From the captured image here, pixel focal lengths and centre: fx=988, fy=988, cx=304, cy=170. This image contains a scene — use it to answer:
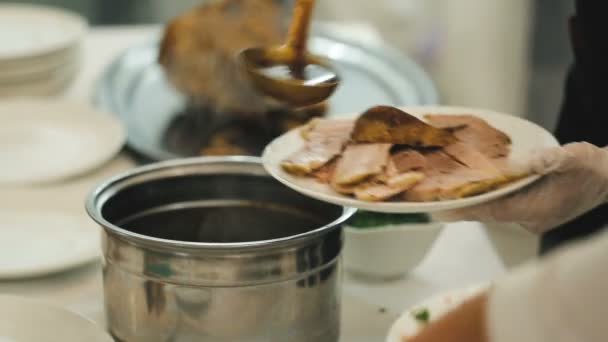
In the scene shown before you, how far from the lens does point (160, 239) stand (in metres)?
0.98

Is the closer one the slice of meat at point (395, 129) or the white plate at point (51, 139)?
the slice of meat at point (395, 129)

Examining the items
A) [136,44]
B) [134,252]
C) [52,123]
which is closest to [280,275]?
[134,252]

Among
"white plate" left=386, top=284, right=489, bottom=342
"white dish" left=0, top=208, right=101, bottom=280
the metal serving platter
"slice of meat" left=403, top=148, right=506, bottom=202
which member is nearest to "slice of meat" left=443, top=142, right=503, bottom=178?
"slice of meat" left=403, top=148, right=506, bottom=202

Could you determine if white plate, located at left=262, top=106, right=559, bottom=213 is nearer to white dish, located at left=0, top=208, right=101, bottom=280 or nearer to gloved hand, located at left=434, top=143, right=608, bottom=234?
gloved hand, located at left=434, top=143, right=608, bottom=234

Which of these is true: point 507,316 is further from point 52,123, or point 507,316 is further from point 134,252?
point 52,123

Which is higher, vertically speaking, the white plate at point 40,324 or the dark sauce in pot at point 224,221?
the dark sauce in pot at point 224,221

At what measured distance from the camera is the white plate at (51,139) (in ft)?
5.12

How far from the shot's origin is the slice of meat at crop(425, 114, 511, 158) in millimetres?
1028

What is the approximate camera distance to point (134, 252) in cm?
99

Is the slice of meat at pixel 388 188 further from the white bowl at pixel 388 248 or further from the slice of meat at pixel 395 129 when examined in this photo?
the white bowl at pixel 388 248

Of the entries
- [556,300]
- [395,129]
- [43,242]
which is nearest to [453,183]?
[395,129]

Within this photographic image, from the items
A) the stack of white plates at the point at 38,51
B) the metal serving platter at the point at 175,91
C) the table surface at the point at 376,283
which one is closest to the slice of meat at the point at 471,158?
the table surface at the point at 376,283

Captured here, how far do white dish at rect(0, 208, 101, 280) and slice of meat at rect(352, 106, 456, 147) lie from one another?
43 cm

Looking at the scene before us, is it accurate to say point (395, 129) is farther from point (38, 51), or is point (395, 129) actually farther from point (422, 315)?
point (38, 51)
